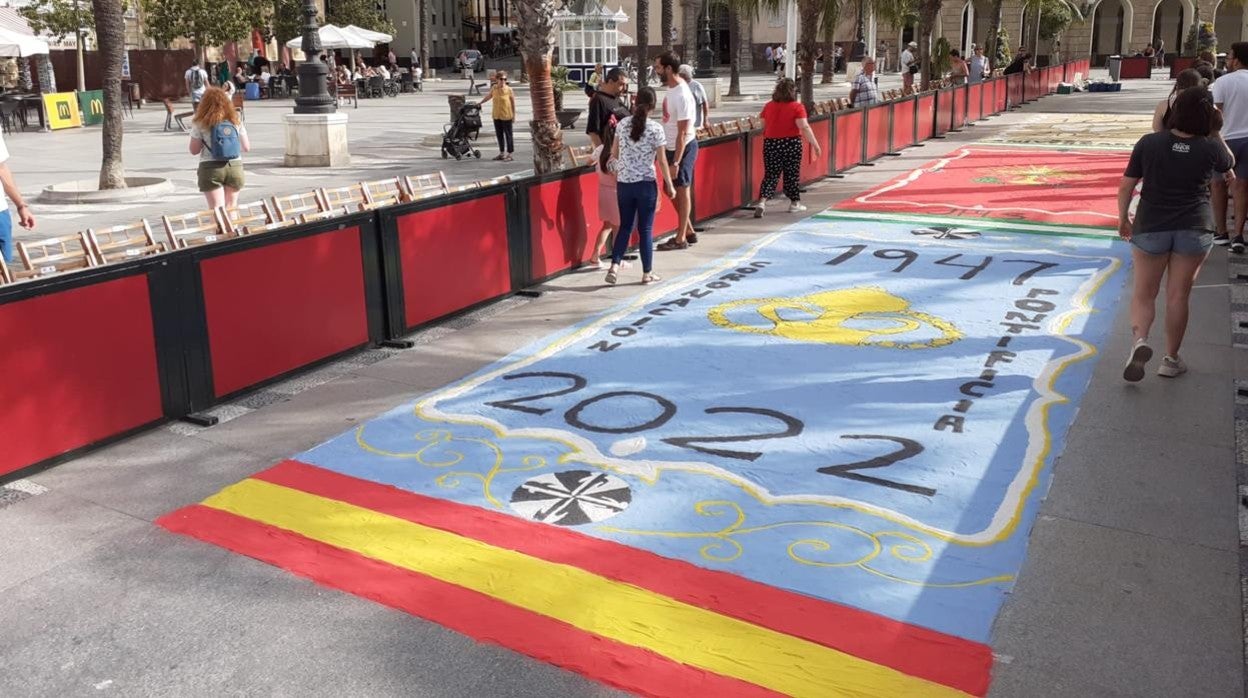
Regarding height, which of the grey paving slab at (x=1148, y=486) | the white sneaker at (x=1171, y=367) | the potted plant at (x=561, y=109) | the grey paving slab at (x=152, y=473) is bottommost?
the grey paving slab at (x=1148, y=486)

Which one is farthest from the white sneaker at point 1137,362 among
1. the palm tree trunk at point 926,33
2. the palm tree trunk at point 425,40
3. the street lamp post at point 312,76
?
the palm tree trunk at point 425,40

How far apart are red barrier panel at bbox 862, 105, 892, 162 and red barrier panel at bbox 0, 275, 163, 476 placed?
561 inches

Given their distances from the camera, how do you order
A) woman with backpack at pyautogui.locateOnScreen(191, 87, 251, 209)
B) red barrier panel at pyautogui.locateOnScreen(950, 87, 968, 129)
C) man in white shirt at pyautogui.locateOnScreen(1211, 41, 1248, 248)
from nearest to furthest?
man in white shirt at pyautogui.locateOnScreen(1211, 41, 1248, 248)
woman with backpack at pyautogui.locateOnScreen(191, 87, 251, 209)
red barrier panel at pyautogui.locateOnScreen(950, 87, 968, 129)

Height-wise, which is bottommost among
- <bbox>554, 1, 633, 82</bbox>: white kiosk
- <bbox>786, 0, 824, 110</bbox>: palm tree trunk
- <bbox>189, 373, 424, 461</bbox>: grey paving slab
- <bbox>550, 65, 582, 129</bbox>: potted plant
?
<bbox>189, 373, 424, 461</bbox>: grey paving slab

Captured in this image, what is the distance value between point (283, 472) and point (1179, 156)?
5376 millimetres

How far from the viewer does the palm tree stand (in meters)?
11.5

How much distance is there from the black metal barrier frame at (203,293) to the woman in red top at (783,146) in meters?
3.74

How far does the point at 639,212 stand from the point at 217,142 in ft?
13.5

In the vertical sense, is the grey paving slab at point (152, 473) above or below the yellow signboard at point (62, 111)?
below

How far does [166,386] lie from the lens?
642 centimetres

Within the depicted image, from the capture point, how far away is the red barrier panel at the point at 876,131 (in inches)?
736

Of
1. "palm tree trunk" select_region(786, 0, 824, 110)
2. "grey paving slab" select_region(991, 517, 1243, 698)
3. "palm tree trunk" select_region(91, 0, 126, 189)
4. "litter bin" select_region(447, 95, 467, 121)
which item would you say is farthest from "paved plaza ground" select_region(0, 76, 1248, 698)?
"litter bin" select_region(447, 95, 467, 121)

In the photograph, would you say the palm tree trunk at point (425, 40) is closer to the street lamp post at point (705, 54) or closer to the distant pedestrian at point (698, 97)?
the street lamp post at point (705, 54)

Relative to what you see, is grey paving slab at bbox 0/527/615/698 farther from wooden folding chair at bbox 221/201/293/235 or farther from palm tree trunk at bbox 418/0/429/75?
Answer: palm tree trunk at bbox 418/0/429/75
